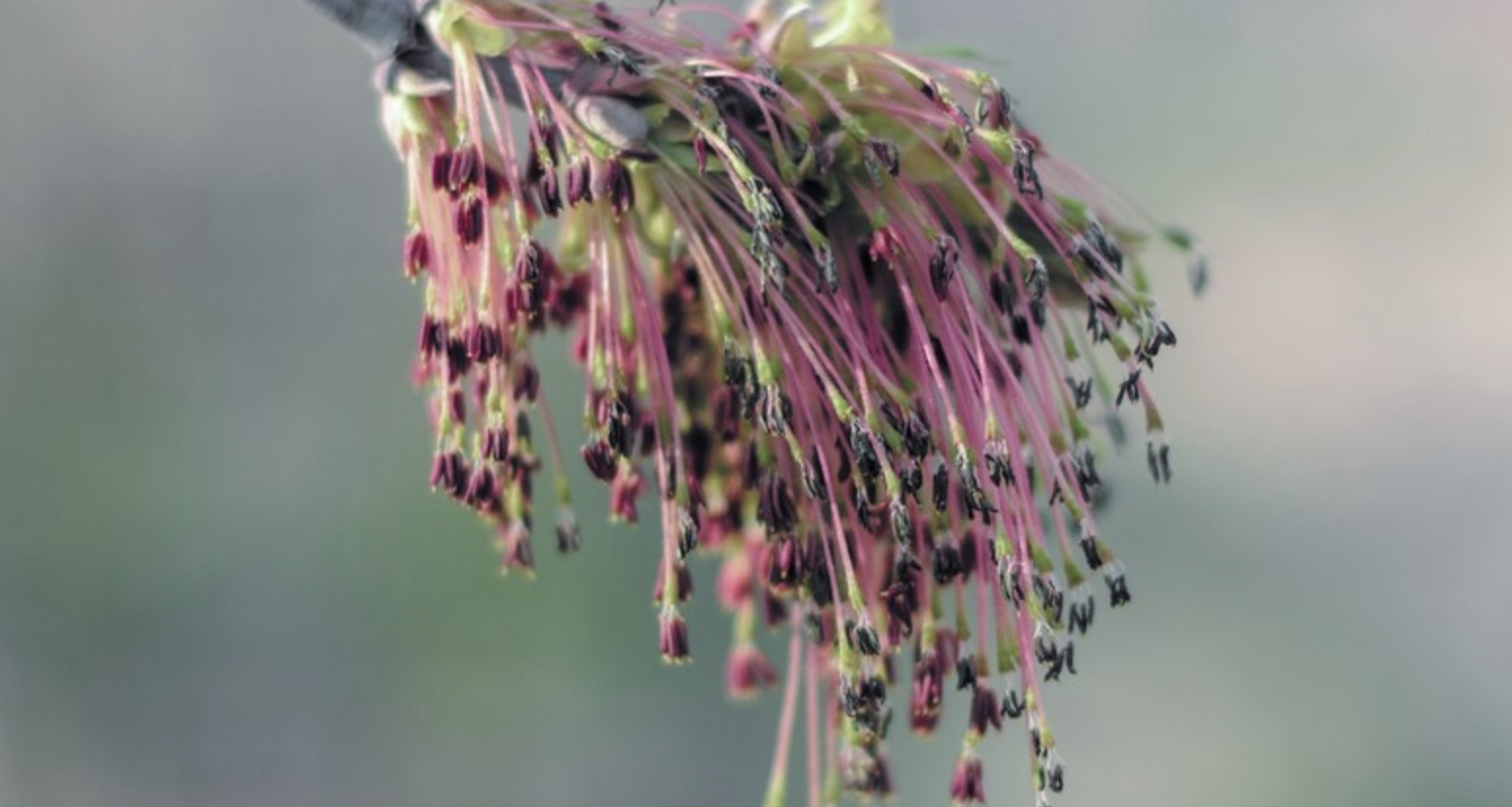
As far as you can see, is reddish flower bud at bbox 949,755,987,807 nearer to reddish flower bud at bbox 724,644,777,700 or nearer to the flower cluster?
the flower cluster

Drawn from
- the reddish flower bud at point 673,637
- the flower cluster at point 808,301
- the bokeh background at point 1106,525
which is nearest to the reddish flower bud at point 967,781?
the flower cluster at point 808,301

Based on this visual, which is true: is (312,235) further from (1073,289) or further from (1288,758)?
(1073,289)

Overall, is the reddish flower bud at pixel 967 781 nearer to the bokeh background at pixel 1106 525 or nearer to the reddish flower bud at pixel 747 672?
the reddish flower bud at pixel 747 672

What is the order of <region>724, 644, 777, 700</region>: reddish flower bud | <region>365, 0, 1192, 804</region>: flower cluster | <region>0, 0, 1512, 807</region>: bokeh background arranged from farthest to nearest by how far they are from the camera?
1. <region>0, 0, 1512, 807</region>: bokeh background
2. <region>724, 644, 777, 700</region>: reddish flower bud
3. <region>365, 0, 1192, 804</region>: flower cluster

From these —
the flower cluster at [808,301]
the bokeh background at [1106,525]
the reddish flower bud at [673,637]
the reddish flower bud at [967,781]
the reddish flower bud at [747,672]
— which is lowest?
the reddish flower bud at [967,781]

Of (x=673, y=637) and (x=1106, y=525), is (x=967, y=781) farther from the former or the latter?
(x=1106, y=525)

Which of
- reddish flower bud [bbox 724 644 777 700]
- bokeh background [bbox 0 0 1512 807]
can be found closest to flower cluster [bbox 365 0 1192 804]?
reddish flower bud [bbox 724 644 777 700]
